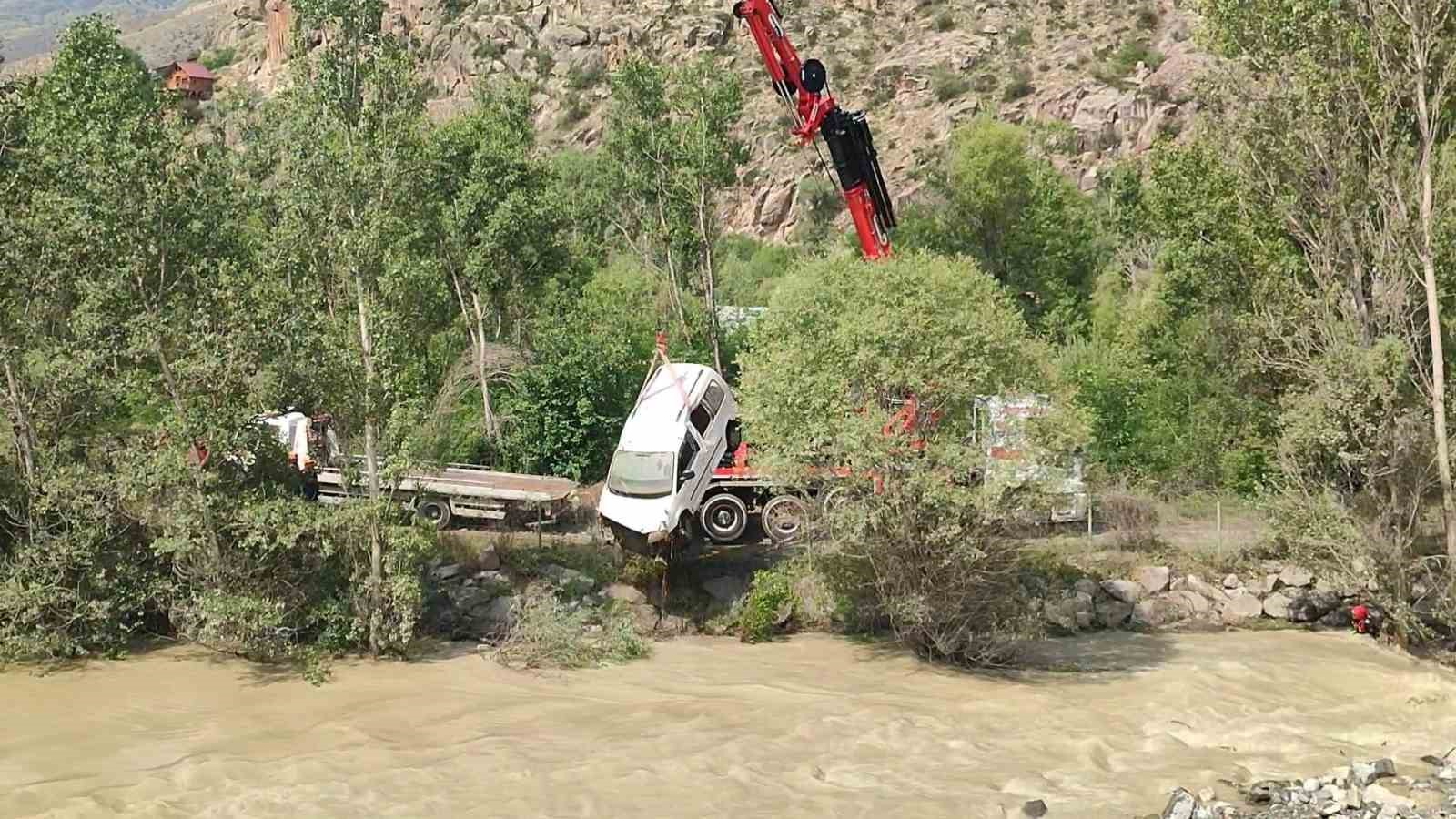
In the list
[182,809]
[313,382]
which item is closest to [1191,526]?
[313,382]

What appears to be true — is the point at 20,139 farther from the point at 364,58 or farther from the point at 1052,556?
the point at 1052,556

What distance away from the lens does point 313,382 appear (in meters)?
18.0

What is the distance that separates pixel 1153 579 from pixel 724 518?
310 inches

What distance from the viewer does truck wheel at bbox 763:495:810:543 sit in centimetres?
2162

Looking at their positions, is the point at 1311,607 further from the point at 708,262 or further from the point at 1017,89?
the point at 1017,89

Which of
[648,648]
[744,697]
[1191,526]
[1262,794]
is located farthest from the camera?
[1191,526]

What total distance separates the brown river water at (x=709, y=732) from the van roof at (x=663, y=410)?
3562 millimetres

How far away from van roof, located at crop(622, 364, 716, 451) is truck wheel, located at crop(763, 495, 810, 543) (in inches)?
87.1

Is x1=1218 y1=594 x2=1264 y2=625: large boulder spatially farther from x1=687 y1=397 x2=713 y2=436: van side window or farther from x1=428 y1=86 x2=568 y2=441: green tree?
x1=428 y1=86 x2=568 y2=441: green tree

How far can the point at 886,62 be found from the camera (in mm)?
73000

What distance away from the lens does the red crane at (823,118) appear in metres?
23.1

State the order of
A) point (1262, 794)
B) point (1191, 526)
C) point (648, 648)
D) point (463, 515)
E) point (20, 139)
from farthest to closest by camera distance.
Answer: point (1191, 526)
point (463, 515)
point (648, 648)
point (20, 139)
point (1262, 794)

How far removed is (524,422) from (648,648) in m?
8.22

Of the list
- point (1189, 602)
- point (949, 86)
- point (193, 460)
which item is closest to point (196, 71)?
point (949, 86)
